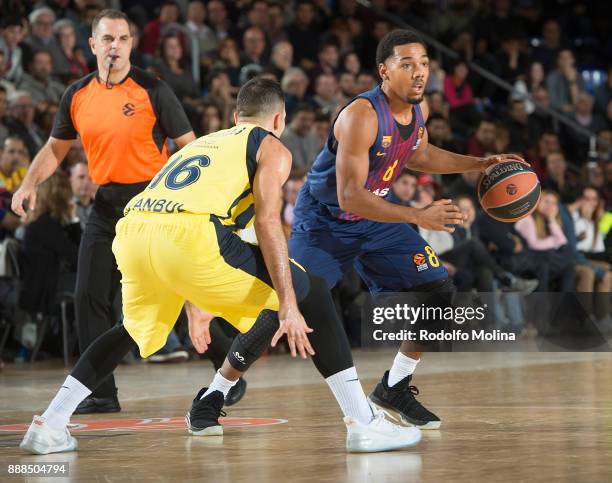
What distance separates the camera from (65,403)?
4777 millimetres

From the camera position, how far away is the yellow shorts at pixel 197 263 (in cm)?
448

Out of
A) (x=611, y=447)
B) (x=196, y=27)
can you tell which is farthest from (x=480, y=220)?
(x=611, y=447)

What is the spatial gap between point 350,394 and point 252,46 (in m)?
9.80

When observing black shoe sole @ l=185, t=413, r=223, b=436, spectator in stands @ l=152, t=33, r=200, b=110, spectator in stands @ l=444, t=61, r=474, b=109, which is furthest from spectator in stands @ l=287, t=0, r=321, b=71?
black shoe sole @ l=185, t=413, r=223, b=436

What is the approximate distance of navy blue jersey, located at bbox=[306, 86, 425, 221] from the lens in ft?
18.4

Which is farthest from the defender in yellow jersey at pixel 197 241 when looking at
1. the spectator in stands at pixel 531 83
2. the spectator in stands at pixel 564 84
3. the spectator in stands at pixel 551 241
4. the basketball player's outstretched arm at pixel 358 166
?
the spectator in stands at pixel 564 84

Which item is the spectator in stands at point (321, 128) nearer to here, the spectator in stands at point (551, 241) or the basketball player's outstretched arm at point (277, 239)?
the spectator in stands at point (551, 241)

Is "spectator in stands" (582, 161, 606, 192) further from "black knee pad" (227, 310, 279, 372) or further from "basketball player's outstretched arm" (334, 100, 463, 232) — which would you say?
"black knee pad" (227, 310, 279, 372)

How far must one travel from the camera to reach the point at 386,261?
578 centimetres

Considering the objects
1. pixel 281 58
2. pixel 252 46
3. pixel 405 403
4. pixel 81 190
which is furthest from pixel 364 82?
pixel 405 403

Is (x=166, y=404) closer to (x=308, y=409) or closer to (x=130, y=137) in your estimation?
(x=308, y=409)

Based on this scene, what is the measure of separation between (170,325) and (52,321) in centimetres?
564

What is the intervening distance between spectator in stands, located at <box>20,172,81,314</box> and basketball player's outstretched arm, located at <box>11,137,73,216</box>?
10.2ft

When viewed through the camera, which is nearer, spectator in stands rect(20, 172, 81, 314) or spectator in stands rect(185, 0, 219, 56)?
spectator in stands rect(20, 172, 81, 314)
